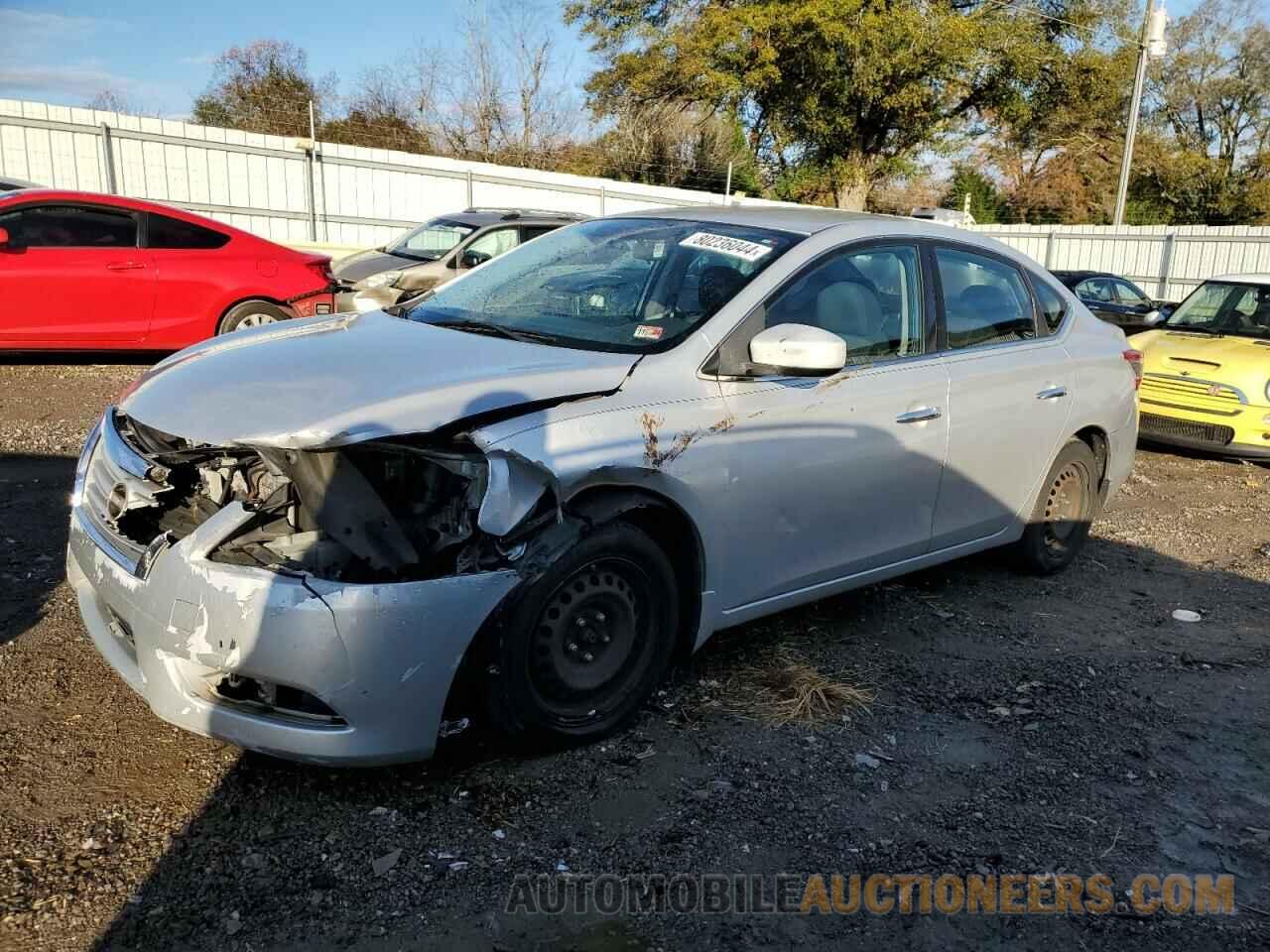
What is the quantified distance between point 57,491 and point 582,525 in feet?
12.4

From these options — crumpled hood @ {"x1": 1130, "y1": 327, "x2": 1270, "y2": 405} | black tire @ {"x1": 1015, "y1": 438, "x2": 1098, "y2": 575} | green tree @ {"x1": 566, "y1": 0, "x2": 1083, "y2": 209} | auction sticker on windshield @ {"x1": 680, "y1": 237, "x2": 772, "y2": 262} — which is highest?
green tree @ {"x1": 566, "y1": 0, "x2": 1083, "y2": 209}

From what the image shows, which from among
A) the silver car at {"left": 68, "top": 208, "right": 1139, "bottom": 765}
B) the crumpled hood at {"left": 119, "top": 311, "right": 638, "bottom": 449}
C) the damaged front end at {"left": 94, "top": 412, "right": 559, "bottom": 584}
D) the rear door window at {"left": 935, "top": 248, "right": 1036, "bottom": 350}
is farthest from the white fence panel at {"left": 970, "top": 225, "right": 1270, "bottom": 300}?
the damaged front end at {"left": 94, "top": 412, "right": 559, "bottom": 584}

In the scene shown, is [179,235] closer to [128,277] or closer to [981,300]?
[128,277]

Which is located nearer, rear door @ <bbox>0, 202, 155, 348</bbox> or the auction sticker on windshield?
the auction sticker on windshield

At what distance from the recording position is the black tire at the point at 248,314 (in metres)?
8.86

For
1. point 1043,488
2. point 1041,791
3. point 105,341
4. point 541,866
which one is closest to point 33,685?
point 541,866

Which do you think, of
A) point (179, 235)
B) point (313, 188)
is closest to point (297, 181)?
point (313, 188)

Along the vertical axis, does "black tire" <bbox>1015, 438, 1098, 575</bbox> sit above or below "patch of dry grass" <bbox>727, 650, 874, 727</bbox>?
above

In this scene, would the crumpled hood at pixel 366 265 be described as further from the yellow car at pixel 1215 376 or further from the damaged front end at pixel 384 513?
the damaged front end at pixel 384 513

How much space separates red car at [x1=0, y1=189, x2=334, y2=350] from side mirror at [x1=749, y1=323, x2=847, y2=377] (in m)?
6.70

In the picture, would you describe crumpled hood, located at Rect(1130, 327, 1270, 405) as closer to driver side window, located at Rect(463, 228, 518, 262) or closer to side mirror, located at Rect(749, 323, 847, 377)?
side mirror, located at Rect(749, 323, 847, 377)

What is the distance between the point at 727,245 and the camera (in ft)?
13.1

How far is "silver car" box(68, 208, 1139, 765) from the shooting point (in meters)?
2.79

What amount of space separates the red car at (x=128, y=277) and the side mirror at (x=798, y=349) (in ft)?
22.0
